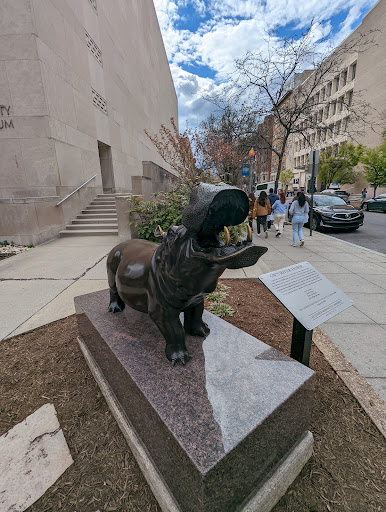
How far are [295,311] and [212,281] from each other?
2.52 ft

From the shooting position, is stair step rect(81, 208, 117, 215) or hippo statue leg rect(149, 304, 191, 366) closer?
hippo statue leg rect(149, 304, 191, 366)

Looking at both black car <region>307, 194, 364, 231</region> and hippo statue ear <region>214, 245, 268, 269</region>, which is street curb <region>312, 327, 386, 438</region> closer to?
hippo statue ear <region>214, 245, 268, 269</region>

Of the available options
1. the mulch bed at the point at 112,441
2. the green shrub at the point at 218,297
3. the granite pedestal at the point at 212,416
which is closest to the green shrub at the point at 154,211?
the green shrub at the point at 218,297

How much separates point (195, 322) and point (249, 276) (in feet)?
10.3

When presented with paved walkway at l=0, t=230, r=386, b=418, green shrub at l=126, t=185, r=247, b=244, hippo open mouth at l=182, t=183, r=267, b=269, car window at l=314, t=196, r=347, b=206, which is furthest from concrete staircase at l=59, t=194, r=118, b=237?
car window at l=314, t=196, r=347, b=206

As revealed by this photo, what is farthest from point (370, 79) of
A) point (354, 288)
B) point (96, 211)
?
point (354, 288)

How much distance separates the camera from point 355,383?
2289mm

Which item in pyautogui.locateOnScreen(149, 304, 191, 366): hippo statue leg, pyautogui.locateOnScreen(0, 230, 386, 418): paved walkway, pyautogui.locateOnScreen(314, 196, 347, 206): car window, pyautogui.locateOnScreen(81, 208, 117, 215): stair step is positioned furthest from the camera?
pyautogui.locateOnScreen(314, 196, 347, 206): car window

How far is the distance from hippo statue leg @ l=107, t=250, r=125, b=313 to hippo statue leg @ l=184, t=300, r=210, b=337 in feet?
2.34

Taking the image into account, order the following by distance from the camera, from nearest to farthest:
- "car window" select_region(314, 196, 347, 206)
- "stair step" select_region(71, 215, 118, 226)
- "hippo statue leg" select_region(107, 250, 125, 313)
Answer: "hippo statue leg" select_region(107, 250, 125, 313)
"stair step" select_region(71, 215, 118, 226)
"car window" select_region(314, 196, 347, 206)

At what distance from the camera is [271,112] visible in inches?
512

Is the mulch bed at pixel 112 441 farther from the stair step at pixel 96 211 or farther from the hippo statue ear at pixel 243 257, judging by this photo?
the stair step at pixel 96 211

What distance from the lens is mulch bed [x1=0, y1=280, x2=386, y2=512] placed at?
1495 millimetres

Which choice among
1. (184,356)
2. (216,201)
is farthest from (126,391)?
(216,201)
